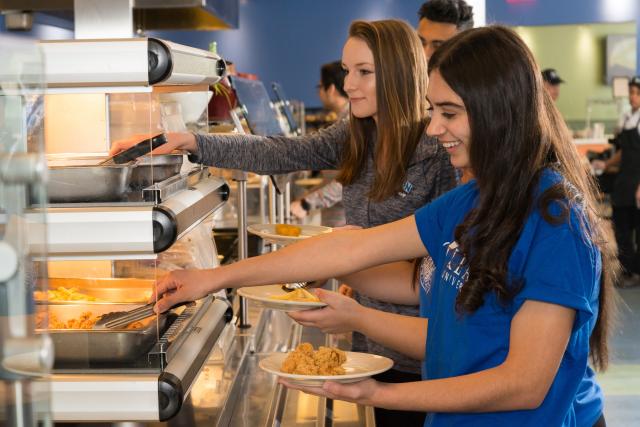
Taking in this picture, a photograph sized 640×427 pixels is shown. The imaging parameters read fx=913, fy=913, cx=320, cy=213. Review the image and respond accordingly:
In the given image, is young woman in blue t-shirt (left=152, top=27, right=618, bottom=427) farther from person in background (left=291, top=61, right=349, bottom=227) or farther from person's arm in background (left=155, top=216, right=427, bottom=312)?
person in background (left=291, top=61, right=349, bottom=227)

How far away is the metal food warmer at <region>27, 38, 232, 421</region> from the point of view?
1.64 metres

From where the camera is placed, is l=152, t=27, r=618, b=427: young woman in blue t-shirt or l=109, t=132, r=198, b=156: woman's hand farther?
l=109, t=132, r=198, b=156: woman's hand

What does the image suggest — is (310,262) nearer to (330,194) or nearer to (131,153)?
(131,153)

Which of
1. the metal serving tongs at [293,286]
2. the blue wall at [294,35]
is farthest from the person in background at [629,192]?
the metal serving tongs at [293,286]

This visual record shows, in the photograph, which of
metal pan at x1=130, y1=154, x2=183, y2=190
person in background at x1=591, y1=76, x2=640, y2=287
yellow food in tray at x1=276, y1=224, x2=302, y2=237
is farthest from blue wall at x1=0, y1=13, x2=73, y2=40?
person in background at x1=591, y1=76, x2=640, y2=287

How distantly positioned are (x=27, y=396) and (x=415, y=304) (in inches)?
60.8

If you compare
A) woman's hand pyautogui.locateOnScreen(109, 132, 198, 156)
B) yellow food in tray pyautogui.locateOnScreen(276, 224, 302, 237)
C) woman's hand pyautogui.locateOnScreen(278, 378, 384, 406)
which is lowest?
woman's hand pyautogui.locateOnScreen(278, 378, 384, 406)

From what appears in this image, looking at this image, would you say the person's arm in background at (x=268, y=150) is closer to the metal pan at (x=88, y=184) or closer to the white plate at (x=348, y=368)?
the metal pan at (x=88, y=184)

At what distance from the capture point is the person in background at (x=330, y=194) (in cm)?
512

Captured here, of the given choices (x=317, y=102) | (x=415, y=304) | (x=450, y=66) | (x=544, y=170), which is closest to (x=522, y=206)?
(x=544, y=170)

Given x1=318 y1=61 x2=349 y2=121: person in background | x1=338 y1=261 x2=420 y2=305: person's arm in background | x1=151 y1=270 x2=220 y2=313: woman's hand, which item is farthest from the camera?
x1=318 y1=61 x2=349 y2=121: person in background

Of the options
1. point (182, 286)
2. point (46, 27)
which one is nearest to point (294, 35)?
point (46, 27)

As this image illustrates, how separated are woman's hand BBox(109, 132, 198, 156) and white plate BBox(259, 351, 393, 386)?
0.50m

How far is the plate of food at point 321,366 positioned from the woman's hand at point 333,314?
69mm
